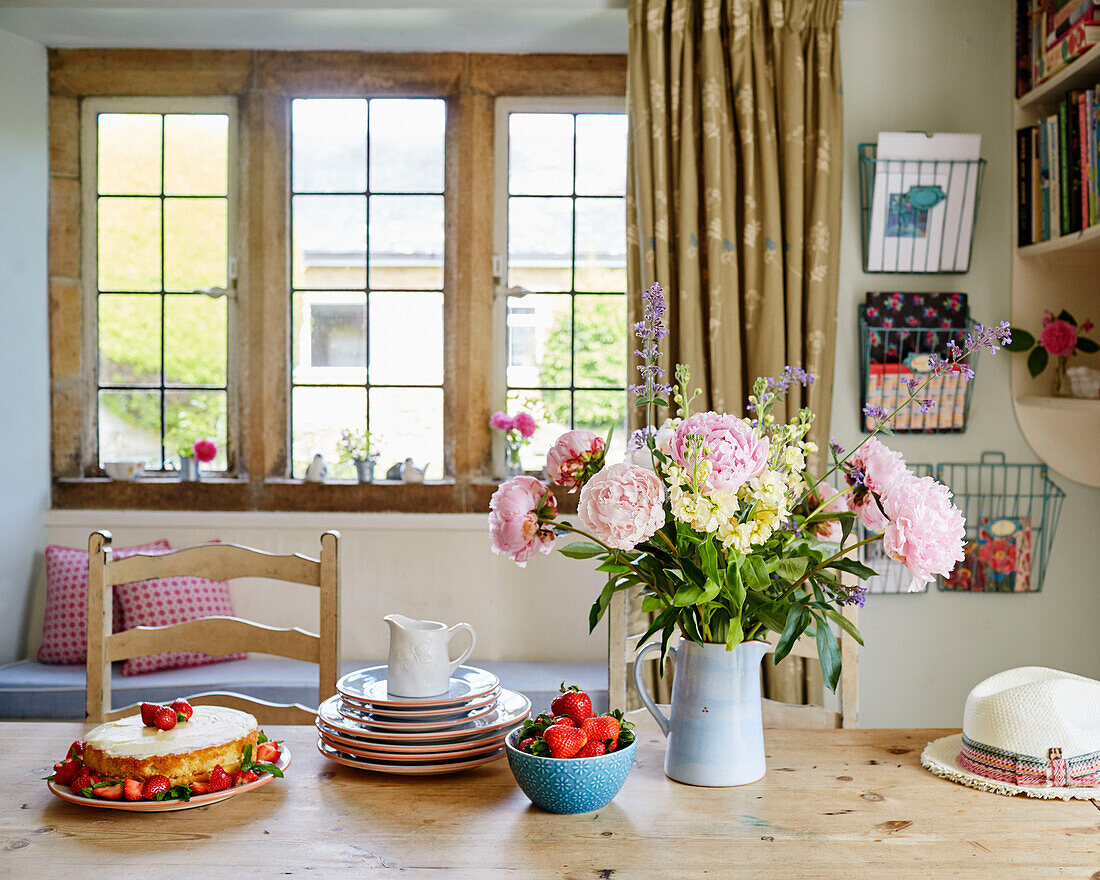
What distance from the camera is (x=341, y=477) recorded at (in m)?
3.18

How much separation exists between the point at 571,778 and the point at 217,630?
34.4 inches

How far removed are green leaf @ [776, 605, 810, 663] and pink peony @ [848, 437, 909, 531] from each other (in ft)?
0.46

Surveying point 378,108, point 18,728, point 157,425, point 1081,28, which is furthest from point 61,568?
point 1081,28

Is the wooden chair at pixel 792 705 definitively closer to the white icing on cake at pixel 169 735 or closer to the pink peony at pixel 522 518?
the pink peony at pixel 522 518

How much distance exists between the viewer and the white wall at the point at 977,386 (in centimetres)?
266

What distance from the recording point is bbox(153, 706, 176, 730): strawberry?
1269 mm

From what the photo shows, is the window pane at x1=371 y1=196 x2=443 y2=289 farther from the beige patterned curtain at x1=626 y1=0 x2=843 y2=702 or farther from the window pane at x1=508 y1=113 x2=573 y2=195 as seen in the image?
the beige patterned curtain at x1=626 y1=0 x2=843 y2=702

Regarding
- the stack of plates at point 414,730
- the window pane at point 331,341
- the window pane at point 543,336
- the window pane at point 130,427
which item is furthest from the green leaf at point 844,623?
the window pane at point 130,427

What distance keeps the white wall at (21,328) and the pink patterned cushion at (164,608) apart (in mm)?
406

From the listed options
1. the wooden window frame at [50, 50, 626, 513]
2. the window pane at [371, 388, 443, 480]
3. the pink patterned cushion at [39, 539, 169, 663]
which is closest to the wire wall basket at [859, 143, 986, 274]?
the wooden window frame at [50, 50, 626, 513]

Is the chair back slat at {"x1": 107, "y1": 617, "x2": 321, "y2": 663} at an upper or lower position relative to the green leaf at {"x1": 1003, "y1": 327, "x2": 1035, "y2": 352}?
lower

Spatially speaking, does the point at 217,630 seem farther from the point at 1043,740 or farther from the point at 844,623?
the point at 1043,740

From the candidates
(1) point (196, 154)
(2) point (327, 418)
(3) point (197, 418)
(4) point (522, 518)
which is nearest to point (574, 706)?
(4) point (522, 518)

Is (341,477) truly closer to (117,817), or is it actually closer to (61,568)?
(61,568)
